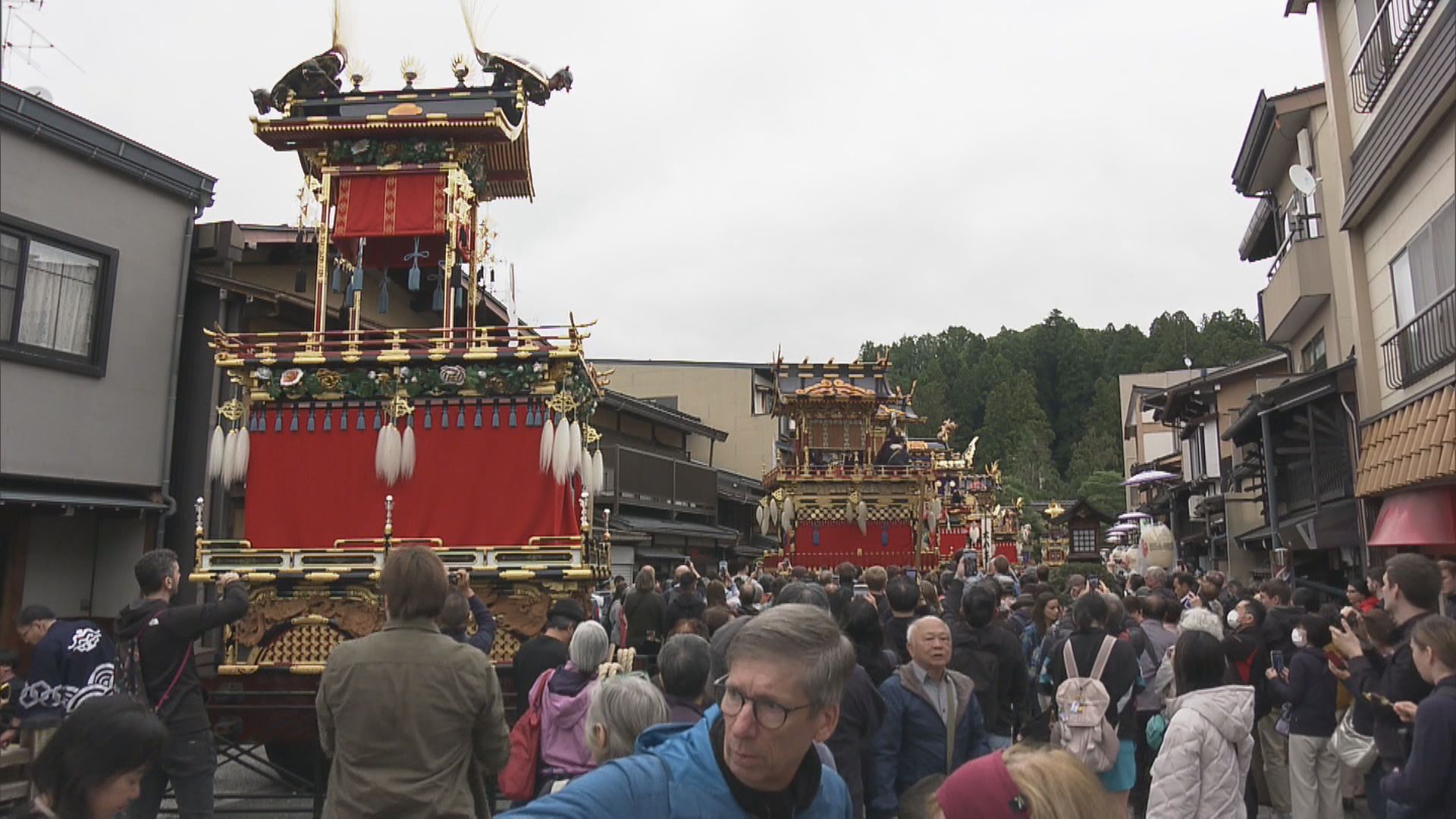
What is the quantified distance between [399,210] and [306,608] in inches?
244

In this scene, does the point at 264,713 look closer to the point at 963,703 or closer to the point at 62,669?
the point at 62,669

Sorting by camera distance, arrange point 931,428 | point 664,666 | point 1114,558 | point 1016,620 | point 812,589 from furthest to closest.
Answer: point 931,428 → point 1114,558 → point 1016,620 → point 812,589 → point 664,666

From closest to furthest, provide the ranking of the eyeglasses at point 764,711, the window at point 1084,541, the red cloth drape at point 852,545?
the eyeglasses at point 764,711
the red cloth drape at point 852,545
the window at point 1084,541

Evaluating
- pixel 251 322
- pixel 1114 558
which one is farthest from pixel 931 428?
pixel 251 322

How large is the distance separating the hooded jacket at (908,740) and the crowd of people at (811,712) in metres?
0.01

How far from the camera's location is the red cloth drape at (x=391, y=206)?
585 inches

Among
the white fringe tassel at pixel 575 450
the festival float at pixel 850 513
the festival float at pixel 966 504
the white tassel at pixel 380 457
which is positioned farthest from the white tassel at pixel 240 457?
the festival float at pixel 966 504

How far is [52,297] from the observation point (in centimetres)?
1226

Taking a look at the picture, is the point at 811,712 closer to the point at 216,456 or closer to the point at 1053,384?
the point at 216,456

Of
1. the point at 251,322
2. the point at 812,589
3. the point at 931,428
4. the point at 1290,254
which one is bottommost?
the point at 812,589

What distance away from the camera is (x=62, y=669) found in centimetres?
551

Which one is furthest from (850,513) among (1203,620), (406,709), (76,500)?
(406,709)

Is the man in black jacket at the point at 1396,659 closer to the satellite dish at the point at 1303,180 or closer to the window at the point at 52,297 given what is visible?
the satellite dish at the point at 1303,180

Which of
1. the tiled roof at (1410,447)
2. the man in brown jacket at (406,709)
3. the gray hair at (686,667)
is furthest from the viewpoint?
the tiled roof at (1410,447)
